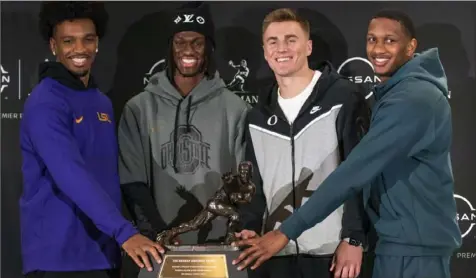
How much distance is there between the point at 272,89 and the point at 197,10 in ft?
1.54

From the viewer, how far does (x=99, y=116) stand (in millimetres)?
2379

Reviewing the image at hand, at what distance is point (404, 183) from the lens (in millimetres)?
2053

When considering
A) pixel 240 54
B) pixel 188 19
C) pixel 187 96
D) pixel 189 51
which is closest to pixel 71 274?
pixel 187 96

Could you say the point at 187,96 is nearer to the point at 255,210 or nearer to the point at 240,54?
the point at 240,54

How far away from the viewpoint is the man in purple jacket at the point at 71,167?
2129mm

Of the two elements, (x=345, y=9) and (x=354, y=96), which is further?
(x=345, y=9)

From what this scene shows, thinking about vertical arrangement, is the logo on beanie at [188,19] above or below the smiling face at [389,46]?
above

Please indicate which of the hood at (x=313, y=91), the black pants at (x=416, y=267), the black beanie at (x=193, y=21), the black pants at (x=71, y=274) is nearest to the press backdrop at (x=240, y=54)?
the black beanie at (x=193, y=21)

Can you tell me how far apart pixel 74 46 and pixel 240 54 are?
80cm

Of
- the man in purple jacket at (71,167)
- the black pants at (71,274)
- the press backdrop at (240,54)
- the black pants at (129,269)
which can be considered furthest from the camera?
the press backdrop at (240,54)

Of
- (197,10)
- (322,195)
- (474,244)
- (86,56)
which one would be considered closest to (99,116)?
(86,56)

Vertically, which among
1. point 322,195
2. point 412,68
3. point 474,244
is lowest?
point 474,244

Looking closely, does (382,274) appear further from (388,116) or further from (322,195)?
(388,116)

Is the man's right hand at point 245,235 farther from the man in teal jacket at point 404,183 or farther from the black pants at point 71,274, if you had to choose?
the black pants at point 71,274
